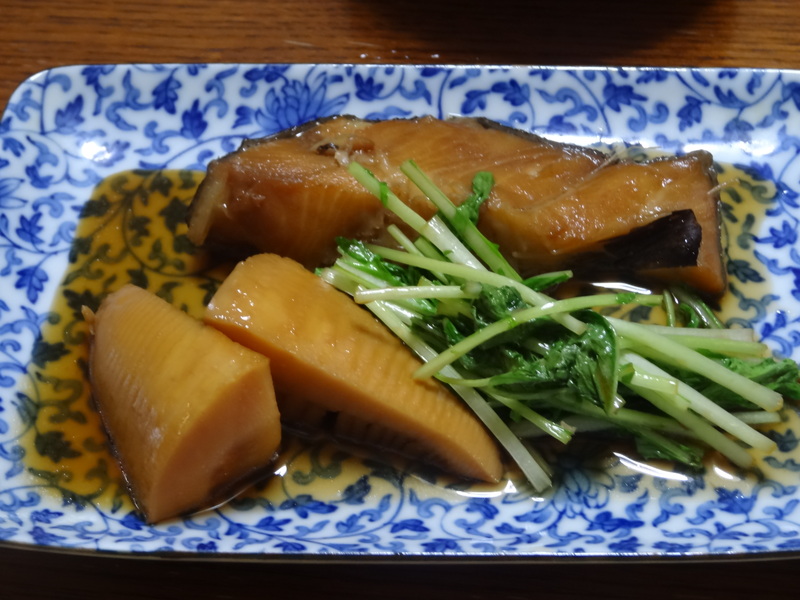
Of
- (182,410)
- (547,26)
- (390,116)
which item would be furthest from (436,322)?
(547,26)

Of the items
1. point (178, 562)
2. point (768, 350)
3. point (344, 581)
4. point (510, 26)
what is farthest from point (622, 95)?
point (178, 562)

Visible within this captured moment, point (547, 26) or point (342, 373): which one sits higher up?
point (547, 26)

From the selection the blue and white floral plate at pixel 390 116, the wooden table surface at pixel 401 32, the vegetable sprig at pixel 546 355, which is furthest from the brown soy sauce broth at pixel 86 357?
the wooden table surface at pixel 401 32

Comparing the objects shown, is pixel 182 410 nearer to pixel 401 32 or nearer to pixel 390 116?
pixel 390 116

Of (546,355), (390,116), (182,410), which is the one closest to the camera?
(182,410)

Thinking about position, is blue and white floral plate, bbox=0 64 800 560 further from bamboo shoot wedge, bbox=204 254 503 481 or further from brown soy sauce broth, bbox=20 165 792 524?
bamboo shoot wedge, bbox=204 254 503 481

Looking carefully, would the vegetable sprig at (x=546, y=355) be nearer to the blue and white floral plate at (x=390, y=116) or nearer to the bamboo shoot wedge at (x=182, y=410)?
the blue and white floral plate at (x=390, y=116)

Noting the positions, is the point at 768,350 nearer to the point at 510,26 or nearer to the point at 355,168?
the point at 355,168

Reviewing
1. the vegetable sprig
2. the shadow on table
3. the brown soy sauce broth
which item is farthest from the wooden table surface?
the vegetable sprig
